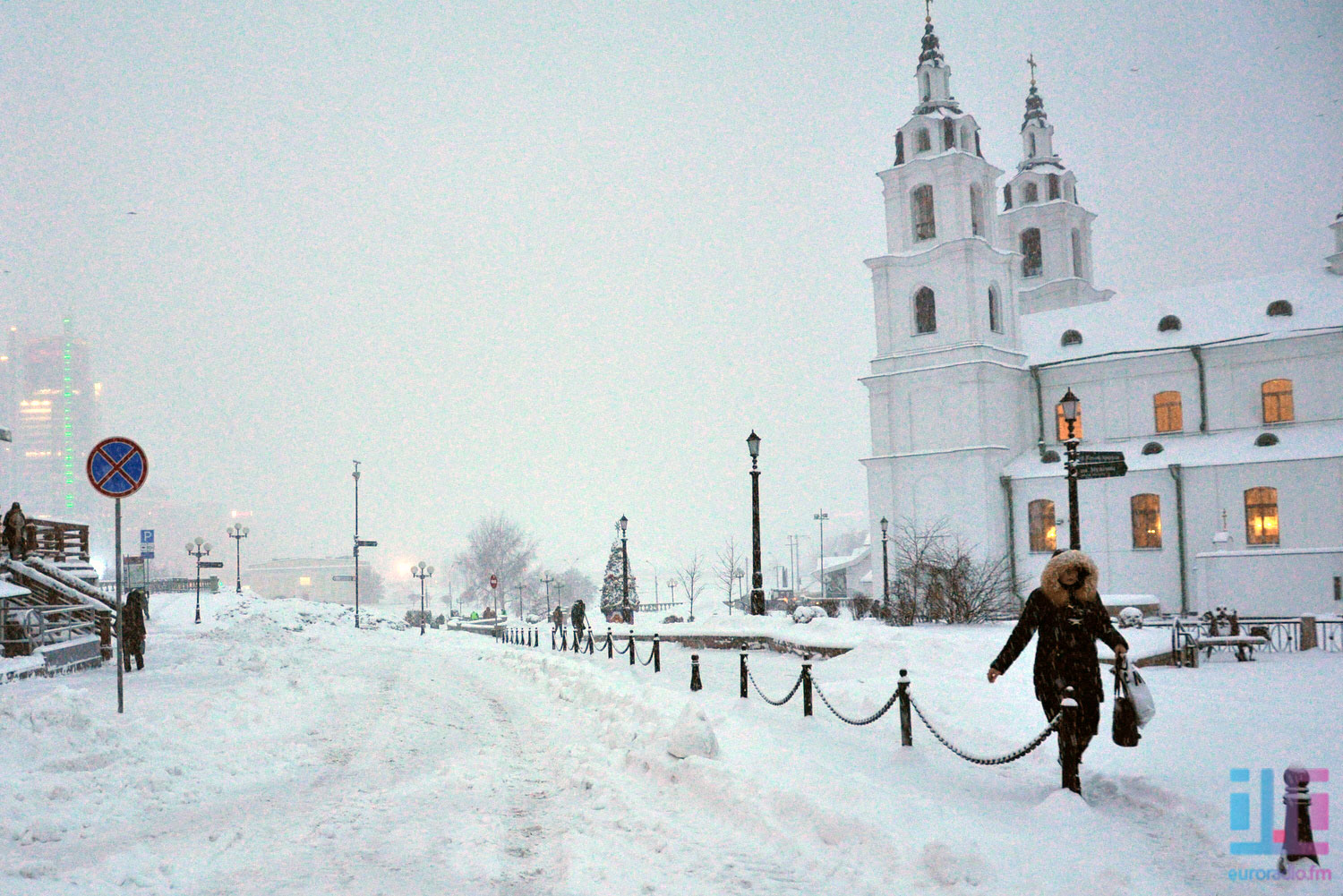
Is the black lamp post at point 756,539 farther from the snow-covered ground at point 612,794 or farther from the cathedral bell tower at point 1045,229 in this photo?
the cathedral bell tower at point 1045,229

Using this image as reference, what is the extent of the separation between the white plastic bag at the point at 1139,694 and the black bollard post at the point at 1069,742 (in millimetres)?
415

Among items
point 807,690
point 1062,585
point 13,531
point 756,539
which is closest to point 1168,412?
point 756,539

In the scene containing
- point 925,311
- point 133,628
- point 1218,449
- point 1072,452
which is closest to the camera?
point 1072,452

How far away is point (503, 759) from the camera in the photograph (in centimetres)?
990

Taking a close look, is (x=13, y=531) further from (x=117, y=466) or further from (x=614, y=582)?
(x=614, y=582)

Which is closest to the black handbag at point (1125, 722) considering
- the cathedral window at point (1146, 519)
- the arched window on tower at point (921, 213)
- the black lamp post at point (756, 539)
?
the black lamp post at point (756, 539)

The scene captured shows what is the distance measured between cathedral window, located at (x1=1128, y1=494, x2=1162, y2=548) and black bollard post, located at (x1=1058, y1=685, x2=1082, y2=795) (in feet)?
123

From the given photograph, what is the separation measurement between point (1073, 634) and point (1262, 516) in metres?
37.5

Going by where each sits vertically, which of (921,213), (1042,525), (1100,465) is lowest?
(1042,525)

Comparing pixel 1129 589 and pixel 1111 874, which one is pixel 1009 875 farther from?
pixel 1129 589

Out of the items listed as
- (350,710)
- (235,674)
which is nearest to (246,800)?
(350,710)

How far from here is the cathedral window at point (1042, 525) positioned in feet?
141

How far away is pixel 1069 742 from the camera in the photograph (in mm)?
7469

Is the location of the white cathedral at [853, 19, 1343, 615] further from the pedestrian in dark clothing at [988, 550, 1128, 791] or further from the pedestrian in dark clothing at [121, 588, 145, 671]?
the pedestrian in dark clothing at [988, 550, 1128, 791]
